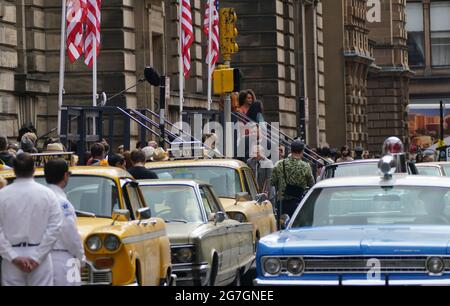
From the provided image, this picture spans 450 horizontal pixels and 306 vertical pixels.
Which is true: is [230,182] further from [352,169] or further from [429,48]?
[429,48]

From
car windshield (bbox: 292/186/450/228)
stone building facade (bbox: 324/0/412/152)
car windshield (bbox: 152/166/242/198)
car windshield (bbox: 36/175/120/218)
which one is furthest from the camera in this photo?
stone building facade (bbox: 324/0/412/152)

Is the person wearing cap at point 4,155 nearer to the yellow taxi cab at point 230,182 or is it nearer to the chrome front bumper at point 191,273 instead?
the yellow taxi cab at point 230,182

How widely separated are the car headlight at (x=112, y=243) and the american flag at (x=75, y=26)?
1480 centimetres

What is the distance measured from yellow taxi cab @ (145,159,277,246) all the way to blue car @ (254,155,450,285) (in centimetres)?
580

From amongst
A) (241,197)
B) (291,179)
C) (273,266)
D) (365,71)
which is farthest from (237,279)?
(365,71)

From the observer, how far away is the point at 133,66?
35812 millimetres

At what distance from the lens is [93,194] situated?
608 inches

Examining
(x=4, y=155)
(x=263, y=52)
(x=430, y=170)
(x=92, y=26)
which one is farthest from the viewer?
(x=263, y=52)

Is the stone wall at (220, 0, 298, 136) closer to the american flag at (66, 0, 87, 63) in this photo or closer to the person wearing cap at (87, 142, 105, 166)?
the american flag at (66, 0, 87, 63)

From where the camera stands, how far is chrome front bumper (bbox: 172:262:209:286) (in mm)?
16891

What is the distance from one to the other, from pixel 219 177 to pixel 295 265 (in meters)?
8.49

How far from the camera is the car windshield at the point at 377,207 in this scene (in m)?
14.7

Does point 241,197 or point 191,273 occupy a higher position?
point 241,197

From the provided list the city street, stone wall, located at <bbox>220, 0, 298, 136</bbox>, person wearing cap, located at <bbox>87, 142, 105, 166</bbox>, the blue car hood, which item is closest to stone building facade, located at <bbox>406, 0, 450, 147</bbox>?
the city street
